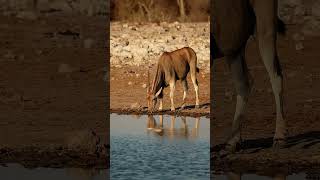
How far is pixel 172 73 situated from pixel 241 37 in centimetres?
656

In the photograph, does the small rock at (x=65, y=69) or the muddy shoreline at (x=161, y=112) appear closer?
the muddy shoreline at (x=161, y=112)

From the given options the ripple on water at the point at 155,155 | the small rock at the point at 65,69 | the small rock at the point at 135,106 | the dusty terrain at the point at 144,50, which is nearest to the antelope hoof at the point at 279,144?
the ripple on water at the point at 155,155

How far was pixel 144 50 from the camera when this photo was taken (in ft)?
68.0

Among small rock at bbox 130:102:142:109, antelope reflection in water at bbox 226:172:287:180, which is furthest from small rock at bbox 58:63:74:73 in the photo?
antelope reflection in water at bbox 226:172:287:180

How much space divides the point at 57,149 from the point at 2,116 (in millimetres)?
2622

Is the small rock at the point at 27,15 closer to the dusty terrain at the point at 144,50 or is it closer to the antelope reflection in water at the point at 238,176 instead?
the dusty terrain at the point at 144,50

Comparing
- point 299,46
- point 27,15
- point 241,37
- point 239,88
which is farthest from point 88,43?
point 239,88

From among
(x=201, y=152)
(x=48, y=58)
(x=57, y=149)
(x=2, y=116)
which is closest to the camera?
(x=57, y=149)

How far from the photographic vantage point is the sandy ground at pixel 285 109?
9141 millimetres

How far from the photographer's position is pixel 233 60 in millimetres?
9539

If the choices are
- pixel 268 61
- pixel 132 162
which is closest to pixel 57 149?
pixel 132 162

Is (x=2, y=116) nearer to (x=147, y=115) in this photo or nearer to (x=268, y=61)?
(x=147, y=115)

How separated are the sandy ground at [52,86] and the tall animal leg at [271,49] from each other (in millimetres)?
1661

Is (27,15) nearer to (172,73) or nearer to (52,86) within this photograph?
(172,73)
